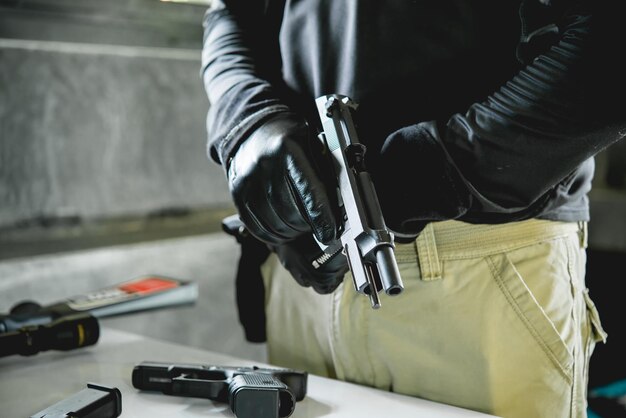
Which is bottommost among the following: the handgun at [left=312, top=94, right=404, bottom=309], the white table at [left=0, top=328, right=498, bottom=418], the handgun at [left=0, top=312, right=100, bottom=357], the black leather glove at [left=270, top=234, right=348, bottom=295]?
the white table at [left=0, top=328, right=498, bottom=418]

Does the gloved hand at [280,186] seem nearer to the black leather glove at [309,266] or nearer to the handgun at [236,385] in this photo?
the black leather glove at [309,266]

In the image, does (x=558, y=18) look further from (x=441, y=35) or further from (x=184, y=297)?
(x=184, y=297)

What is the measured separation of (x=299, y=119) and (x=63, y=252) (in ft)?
2.63

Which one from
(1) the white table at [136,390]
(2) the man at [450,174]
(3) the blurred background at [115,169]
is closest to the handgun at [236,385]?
(1) the white table at [136,390]

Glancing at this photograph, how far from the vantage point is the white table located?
707 millimetres

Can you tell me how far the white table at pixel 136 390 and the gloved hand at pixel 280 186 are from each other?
7.8 inches

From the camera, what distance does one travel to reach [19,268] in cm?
124

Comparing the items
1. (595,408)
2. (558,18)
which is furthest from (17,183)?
(595,408)

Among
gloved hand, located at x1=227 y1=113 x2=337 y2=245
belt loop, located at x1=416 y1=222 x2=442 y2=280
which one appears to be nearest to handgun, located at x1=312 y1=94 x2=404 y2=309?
gloved hand, located at x1=227 y1=113 x2=337 y2=245

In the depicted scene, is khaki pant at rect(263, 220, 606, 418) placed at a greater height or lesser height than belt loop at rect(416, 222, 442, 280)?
lesser

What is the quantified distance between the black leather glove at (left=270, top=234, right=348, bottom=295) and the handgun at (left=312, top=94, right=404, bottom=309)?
68 millimetres

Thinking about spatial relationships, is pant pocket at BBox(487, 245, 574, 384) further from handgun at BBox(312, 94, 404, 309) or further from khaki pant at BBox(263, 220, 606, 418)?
handgun at BBox(312, 94, 404, 309)

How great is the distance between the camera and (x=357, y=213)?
573 millimetres

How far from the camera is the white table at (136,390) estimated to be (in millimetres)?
707
